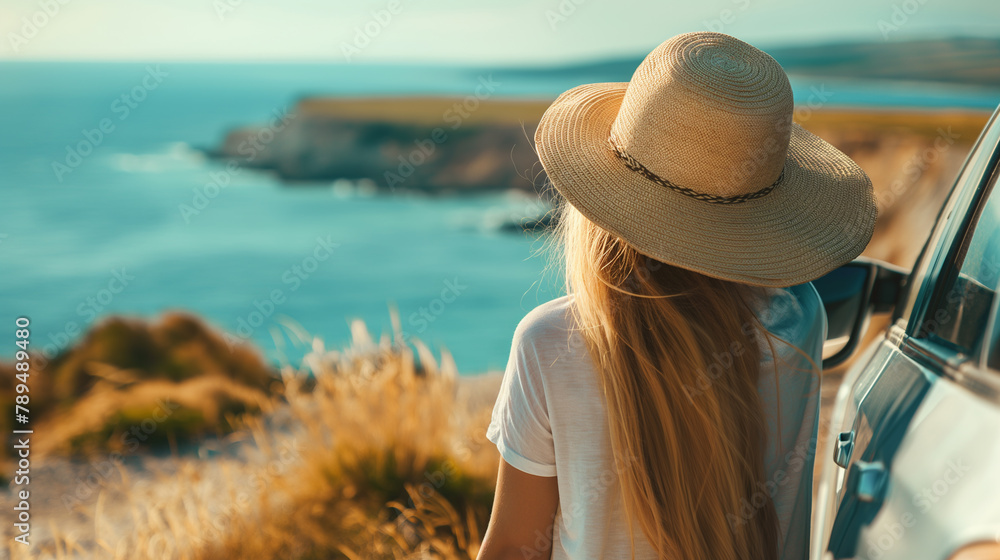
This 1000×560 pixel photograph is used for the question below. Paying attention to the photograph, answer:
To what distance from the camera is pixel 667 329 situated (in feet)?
3.45

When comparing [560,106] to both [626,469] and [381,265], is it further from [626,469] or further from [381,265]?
[381,265]

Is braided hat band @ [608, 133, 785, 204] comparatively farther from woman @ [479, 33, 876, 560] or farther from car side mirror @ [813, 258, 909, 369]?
car side mirror @ [813, 258, 909, 369]

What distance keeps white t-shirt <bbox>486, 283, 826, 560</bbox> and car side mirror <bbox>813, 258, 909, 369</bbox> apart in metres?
0.47

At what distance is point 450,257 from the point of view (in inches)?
1268

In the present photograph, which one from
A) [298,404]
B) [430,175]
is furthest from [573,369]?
[430,175]

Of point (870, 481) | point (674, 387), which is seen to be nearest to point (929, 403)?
point (870, 481)

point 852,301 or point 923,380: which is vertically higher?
point 923,380

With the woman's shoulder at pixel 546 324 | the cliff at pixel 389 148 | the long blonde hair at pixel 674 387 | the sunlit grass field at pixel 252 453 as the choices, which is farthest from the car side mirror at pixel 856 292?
the cliff at pixel 389 148

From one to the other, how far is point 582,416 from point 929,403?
1.84ft

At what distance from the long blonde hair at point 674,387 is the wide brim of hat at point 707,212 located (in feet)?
0.23

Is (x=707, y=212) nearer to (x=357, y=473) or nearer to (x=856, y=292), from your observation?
(x=856, y=292)

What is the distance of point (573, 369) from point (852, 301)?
1002 mm

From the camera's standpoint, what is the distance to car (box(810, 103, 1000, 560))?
0.84 m

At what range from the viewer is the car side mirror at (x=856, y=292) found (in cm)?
163
